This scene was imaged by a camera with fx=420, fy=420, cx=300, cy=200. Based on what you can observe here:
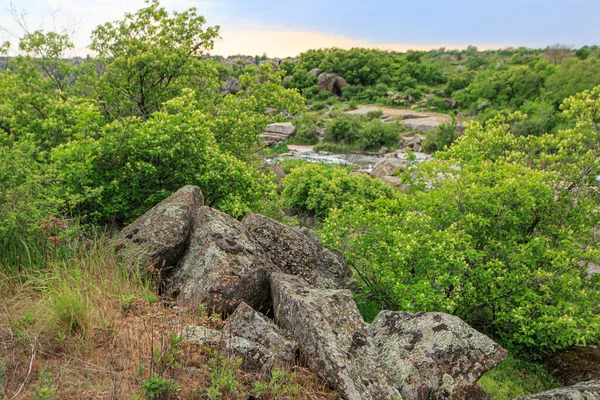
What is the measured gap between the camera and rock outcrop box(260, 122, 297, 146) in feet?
161

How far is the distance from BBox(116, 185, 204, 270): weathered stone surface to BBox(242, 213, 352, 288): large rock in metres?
1.28

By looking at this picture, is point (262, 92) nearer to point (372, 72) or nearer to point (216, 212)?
point (216, 212)

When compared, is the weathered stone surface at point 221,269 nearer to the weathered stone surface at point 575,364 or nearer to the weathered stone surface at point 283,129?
the weathered stone surface at point 575,364

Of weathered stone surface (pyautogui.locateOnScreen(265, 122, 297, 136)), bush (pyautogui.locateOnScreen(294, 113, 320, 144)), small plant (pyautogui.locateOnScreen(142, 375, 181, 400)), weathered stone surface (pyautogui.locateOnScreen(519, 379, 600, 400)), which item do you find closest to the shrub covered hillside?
small plant (pyautogui.locateOnScreen(142, 375, 181, 400))

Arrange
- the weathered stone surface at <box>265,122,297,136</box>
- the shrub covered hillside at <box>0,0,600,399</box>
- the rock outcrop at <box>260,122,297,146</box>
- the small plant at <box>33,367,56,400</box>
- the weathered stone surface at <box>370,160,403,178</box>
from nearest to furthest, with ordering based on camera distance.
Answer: the small plant at <box>33,367,56,400</box> < the shrub covered hillside at <box>0,0,600,399</box> < the weathered stone surface at <box>370,160,403,178</box> < the rock outcrop at <box>260,122,297,146</box> < the weathered stone surface at <box>265,122,297,136</box>

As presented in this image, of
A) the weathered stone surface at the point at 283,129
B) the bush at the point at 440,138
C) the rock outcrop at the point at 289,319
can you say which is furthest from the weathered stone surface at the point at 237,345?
the weathered stone surface at the point at 283,129

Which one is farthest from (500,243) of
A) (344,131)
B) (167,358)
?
(344,131)

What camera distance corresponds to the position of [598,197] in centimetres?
940

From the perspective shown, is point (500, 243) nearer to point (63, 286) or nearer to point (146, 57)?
point (63, 286)

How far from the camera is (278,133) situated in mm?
51094

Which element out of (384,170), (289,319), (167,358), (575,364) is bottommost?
(384,170)

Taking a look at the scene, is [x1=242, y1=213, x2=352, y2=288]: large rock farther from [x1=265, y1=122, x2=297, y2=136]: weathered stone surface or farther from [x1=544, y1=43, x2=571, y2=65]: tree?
[x1=544, y1=43, x2=571, y2=65]: tree

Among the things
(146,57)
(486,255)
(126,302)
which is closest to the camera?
(126,302)

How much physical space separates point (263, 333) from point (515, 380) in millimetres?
6258
